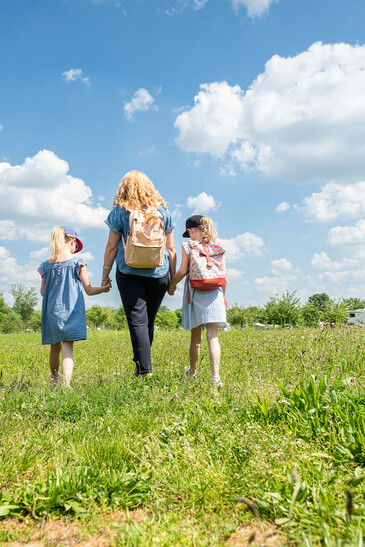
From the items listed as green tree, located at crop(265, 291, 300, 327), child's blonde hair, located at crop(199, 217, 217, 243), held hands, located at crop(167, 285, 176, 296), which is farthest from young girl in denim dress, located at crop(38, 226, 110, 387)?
green tree, located at crop(265, 291, 300, 327)

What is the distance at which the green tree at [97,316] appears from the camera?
4316cm

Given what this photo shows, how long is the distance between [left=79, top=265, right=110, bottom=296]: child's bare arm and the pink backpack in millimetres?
1141

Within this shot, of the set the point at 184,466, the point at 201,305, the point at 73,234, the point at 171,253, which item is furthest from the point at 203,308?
the point at 184,466

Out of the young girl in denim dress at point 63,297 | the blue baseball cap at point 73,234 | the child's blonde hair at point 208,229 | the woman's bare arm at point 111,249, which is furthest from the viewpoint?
the blue baseball cap at point 73,234

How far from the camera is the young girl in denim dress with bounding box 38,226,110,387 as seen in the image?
18.3ft

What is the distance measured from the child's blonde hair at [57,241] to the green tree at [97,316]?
37981 mm

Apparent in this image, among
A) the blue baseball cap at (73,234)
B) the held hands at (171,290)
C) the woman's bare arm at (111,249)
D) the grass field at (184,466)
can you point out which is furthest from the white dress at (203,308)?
the blue baseball cap at (73,234)

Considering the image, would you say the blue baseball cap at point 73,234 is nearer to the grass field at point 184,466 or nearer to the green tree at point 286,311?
the grass field at point 184,466

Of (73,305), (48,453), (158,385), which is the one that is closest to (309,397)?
(158,385)

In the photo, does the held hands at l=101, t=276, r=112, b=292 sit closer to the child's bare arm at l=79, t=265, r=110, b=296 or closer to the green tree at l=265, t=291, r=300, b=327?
the child's bare arm at l=79, t=265, r=110, b=296

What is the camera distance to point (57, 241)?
5762 millimetres

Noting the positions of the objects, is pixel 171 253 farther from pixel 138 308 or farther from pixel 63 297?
pixel 63 297

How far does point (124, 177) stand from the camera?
17.5ft

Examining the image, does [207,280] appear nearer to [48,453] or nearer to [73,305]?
[73,305]
